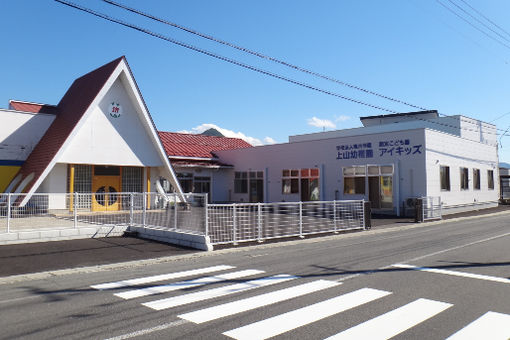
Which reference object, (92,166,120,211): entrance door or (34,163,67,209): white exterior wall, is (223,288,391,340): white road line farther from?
(34,163,67,209): white exterior wall

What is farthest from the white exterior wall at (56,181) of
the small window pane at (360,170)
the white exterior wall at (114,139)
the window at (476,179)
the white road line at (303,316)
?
the window at (476,179)

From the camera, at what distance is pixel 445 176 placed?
80.7 ft

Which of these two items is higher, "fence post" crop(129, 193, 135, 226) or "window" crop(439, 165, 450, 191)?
"window" crop(439, 165, 450, 191)

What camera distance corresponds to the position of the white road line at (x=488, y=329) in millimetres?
4289

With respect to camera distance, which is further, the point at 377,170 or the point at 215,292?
the point at 377,170

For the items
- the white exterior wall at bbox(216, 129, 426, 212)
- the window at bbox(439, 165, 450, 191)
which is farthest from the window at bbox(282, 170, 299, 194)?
the window at bbox(439, 165, 450, 191)

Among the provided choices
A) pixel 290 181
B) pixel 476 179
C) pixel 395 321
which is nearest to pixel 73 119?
pixel 290 181

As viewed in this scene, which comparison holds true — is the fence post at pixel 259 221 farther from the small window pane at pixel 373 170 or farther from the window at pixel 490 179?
the window at pixel 490 179

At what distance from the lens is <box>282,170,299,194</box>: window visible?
91.2ft

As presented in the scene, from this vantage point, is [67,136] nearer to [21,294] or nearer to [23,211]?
[23,211]

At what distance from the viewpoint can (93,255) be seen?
9.87 meters

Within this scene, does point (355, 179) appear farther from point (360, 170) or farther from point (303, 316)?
point (303, 316)

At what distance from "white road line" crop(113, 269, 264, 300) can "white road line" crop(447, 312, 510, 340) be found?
13.2 feet

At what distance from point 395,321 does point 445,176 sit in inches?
883
